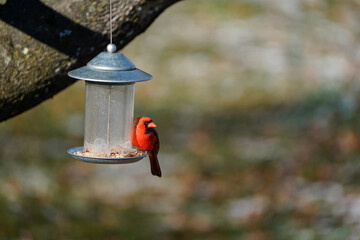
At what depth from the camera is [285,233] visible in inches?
263

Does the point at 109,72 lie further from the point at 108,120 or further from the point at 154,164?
the point at 154,164

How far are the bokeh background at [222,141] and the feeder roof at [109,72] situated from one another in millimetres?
4259

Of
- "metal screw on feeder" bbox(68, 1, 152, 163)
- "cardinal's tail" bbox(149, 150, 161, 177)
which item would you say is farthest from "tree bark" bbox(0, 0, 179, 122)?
"cardinal's tail" bbox(149, 150, 161, 177)

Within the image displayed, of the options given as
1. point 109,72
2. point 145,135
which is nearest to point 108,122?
point 145,135

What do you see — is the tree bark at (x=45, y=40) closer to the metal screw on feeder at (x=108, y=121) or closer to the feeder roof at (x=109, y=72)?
the metal screw on feeder at (x=108, y=121)

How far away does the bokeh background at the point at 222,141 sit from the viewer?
22.7 feet

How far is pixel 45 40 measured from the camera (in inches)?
110

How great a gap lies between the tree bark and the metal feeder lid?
33cm

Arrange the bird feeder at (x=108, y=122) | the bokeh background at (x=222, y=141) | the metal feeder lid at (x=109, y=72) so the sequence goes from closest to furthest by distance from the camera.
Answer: the metal feeder lid at (x=109, y=72) → the bird feeder at (x=108, y=122) → the bokeh background at (x=222, y=141)

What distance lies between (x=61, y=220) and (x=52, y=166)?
1.04 m

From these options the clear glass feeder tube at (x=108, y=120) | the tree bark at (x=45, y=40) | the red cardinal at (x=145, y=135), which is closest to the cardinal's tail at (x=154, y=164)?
the red cardinal at (x=145, y=135)

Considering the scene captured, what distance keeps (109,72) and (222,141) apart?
590 cm

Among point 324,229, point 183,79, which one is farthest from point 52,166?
point 324,229

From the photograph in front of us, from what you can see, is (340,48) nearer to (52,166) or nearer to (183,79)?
(183,79)
